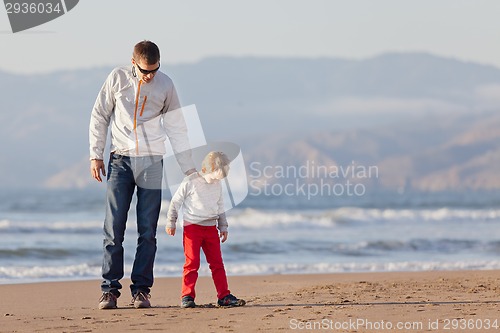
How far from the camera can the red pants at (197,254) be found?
669cm

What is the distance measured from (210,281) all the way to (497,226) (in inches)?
532

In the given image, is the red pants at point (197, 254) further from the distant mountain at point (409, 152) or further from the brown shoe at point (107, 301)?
the distant mountain at point (409, 152)

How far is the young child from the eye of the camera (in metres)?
6.57

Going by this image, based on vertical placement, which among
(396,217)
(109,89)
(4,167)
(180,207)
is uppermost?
(4,167)

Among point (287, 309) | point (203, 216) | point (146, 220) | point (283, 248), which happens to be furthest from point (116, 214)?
point (283, 248)

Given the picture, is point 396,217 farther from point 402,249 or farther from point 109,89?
point 109,89

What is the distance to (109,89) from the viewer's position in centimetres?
660

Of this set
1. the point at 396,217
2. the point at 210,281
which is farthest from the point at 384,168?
the point at 210,281

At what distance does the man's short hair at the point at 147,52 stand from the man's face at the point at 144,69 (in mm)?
22

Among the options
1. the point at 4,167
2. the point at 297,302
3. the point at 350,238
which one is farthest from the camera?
the point at 4,167

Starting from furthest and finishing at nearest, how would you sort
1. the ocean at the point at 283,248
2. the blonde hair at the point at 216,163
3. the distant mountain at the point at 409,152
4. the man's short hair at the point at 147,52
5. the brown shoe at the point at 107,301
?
1. the distant mountain at the point at 409,152
2. the ocean at the point at 283,248
3. the brown shoe at the point at 107,301
4. the blonde hair at the point at 216,163
5. the man's short hair at the point at 147,52

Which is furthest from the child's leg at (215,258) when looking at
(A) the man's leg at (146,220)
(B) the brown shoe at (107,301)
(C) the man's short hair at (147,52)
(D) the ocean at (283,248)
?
(D) the ocean at (283,248)

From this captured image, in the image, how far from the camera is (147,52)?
641cm

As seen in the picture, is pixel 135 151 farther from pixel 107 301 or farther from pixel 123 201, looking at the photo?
pixel 107 301
